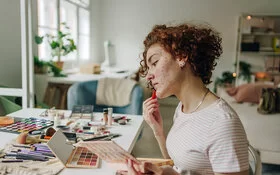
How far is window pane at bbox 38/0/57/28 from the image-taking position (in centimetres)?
400

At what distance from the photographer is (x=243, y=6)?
6.17 metres

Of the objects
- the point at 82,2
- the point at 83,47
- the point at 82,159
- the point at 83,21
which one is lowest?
the point at 82,159

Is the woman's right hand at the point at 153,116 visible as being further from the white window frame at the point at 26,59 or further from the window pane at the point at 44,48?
the window pane at the point at 44,48

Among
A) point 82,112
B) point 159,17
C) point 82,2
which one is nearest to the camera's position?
point 82,112

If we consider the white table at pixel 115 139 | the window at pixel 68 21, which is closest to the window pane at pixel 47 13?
the window at pixel 68 21

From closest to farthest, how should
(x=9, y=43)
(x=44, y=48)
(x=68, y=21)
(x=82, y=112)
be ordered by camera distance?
(x=82, y=112) < (x=9, y=43) < (x=44, y=48) < (x=68, y=21)

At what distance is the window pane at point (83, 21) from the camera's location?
5696mm

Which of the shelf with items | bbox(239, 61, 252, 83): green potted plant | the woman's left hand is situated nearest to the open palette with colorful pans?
the woman's left hand

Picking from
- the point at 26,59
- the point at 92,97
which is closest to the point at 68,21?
the point at 92,97

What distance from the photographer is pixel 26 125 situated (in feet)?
5.19

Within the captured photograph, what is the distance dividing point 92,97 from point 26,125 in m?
1.25

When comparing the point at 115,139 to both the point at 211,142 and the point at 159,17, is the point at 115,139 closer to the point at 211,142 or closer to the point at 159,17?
the point at 211,142

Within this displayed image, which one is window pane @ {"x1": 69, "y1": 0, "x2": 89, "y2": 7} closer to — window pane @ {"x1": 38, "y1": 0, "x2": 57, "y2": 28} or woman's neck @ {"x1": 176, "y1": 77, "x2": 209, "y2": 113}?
window pane @ {"x1": 38, "y1": 0, "x2": 57, "y2": 28}

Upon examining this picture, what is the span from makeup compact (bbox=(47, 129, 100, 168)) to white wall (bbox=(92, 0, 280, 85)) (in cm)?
494
